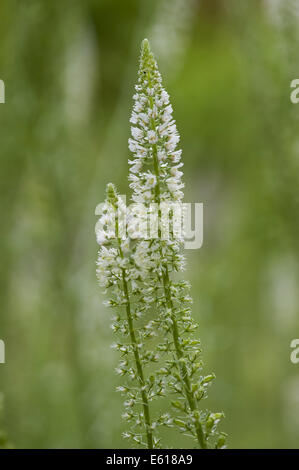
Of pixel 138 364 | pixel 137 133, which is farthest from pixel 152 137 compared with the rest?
pixel 138 364

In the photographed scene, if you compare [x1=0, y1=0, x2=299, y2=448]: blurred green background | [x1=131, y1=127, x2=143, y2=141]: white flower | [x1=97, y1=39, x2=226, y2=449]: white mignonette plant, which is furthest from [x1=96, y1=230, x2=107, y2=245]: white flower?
[x1=0, y1=0, x2=299, y2=448]: blurred green background

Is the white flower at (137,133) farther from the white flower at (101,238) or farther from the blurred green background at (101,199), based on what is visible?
the blurred green background at (101,199)

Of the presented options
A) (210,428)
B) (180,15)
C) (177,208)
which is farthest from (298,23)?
(210,428)

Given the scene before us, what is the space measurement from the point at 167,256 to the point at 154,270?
0.09 feet

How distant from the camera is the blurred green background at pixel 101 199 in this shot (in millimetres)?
2070

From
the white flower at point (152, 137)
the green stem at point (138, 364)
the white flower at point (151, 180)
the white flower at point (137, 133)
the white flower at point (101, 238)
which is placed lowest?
the green stem at point (138, 364)

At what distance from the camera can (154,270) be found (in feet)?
2.53

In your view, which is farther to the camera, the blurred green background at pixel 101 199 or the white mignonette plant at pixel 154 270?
the blurred green background at pixel 101 199

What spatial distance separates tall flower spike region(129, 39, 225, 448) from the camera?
774 millimetres

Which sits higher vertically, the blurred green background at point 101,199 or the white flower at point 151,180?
the blurred green background at point 101,199

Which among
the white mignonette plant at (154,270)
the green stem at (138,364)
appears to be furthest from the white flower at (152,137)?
the green stem at (138,364)

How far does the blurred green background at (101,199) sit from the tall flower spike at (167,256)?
1110 millimetres

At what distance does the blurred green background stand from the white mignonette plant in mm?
1115

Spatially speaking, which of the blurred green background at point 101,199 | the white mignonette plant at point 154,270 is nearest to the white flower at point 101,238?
the white mignonette plant at point 154,270
